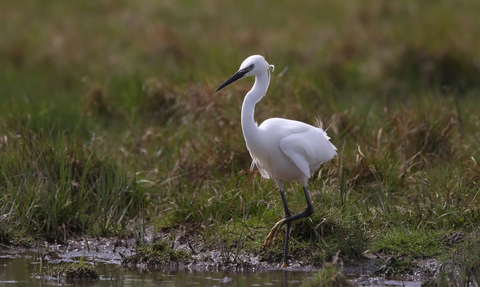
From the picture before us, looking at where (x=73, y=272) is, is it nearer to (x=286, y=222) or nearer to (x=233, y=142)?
(x=286, y=222)

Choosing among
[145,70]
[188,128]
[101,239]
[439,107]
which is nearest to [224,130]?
[188,128]

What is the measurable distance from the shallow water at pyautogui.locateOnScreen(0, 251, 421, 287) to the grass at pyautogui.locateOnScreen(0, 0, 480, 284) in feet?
0.96

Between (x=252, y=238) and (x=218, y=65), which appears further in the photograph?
(x=218, y=65)

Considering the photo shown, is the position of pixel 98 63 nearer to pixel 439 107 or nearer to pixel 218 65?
pixel 218 65

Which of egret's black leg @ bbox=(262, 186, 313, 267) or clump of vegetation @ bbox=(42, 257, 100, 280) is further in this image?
egret's black leg @ bbox=(262, 186, 313, 267)

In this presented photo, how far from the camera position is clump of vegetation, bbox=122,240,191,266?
17.8 feet

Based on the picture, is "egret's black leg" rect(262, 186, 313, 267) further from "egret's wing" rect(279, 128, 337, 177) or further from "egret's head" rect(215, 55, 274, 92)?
"egret's head" rect(215, 55, 274, 92)

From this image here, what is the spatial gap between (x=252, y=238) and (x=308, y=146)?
904 mm

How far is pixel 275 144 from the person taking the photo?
18.2ft

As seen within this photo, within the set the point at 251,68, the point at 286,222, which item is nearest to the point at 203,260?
the point at 286,222

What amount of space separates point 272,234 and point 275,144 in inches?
28.1

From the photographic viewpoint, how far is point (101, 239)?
605 centimetres

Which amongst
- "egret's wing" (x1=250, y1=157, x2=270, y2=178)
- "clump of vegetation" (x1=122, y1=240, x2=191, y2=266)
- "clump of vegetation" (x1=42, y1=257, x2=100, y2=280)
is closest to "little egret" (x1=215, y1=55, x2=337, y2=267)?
"egret's wing" (x1=250, y1=157, x2=270, y2=178)

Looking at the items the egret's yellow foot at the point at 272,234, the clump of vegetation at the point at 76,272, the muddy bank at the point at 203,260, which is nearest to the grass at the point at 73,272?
the clump of vegetation at the point at 76,272
